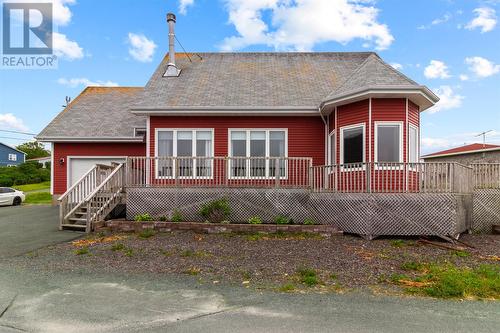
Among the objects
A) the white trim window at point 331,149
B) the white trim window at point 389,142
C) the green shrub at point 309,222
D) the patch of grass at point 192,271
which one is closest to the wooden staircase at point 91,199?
the patch of grass at point 192,271

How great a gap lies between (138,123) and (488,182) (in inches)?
567

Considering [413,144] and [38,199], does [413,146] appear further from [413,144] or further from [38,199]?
[38,199]

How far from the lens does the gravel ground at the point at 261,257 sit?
559cm

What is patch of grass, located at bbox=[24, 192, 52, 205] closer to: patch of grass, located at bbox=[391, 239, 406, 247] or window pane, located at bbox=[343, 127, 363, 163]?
window pane, located at bbox=[343, 127, 363, 163]

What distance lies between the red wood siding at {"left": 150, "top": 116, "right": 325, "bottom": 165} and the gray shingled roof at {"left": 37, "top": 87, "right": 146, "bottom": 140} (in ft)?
11.0

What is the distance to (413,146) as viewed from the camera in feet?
33.1

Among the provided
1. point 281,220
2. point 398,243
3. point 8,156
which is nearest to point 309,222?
point 281,220

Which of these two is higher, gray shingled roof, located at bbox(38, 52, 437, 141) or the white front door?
gray shingled roof, located at bbox(38, 52, 437, 141)

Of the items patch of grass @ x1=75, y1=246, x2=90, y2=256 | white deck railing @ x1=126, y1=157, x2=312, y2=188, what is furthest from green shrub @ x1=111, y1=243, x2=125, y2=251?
white deck railing @ x1=126, y1=157, x2=312, y2=188

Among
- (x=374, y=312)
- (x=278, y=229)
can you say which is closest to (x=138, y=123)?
(x=278, y=229)

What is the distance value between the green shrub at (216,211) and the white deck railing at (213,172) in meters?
0.85

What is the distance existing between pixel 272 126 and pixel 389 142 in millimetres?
4203

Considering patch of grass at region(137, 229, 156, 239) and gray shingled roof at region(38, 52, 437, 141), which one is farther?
gray shingled roof at region(38, 52, 437, 141)

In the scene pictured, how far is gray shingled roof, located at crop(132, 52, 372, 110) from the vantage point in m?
12.0
